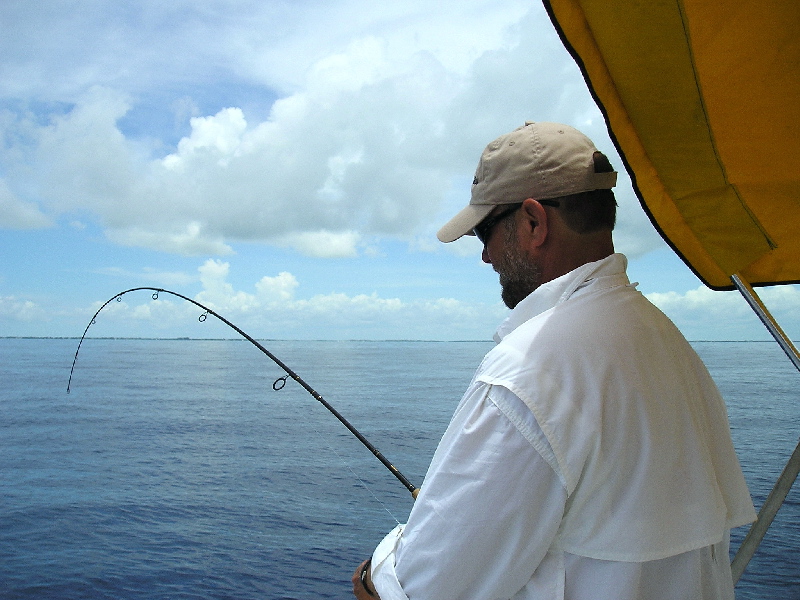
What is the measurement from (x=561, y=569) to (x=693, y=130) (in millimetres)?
1092

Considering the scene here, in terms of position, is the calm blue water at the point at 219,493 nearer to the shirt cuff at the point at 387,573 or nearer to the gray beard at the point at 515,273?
the shirt cuff at the point at 387,573

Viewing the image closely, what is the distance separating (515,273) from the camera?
1452mm

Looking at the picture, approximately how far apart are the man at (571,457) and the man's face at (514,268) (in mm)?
52

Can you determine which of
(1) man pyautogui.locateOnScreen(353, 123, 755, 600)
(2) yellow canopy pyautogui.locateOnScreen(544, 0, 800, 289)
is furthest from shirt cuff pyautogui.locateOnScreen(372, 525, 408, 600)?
(2) yellow canopy pyautogui.locateOnScreen(544, 0, 800, 289)

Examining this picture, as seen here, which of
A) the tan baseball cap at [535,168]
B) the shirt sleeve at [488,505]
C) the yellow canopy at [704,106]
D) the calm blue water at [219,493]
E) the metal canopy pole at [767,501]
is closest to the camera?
the shirt sleeve at [488,505]

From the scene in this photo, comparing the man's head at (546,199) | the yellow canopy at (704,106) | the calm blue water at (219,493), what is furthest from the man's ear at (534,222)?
the calm blue water at (219,493)

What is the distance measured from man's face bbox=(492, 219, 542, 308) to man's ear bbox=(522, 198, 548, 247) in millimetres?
32

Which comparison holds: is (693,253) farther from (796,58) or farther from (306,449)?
(306,449)

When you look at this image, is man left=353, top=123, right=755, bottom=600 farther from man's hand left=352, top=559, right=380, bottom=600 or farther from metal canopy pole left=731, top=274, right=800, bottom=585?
metal canopy pole left=731, top=274, right=800, bottom=585

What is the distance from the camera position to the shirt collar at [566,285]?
132 centimetres

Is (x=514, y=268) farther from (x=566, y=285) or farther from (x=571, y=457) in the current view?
(x=571, y=457)

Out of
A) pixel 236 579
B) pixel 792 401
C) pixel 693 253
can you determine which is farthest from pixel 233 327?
pixel 792 401

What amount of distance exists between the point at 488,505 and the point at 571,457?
0.53 ft

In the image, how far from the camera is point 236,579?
7977 mm
